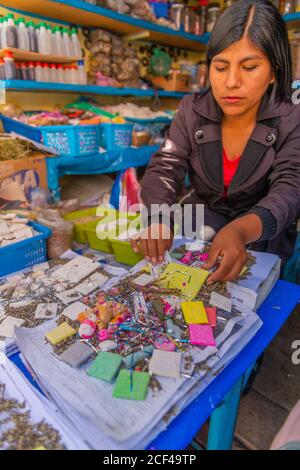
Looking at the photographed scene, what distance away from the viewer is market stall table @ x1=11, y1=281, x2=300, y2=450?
0.49m

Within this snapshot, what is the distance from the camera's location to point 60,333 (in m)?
0.65

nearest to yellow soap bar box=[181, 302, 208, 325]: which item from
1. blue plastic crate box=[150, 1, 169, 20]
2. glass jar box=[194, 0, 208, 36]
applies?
blue plastic crate box=[150, 1, 169, 20]

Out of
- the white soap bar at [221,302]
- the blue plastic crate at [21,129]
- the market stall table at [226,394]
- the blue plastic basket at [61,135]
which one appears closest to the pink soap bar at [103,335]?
the market stall table at [226,394]

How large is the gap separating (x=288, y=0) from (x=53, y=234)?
8.60 ft

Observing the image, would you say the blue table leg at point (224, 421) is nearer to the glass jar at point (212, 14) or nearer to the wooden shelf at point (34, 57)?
the wooden shelf at point (34, 57)

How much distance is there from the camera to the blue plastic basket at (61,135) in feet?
5.80

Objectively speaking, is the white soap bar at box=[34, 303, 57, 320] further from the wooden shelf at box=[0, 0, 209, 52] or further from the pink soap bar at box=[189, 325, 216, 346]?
the wooden shelf at box=[0, 0, 209, 52]

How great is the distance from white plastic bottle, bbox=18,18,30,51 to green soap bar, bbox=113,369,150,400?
6.06 ft

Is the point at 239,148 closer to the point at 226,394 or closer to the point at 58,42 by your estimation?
the point at 226,394

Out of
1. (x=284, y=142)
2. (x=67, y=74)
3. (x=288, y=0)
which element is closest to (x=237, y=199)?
(x=284, y=142)

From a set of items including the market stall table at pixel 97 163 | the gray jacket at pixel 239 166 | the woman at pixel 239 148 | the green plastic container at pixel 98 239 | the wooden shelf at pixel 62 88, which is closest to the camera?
the woman at pixel 239 148

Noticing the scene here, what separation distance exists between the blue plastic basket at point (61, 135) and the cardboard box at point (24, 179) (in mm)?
194

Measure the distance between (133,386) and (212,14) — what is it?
11.0ft

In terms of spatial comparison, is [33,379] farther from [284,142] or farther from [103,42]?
[103,42]
